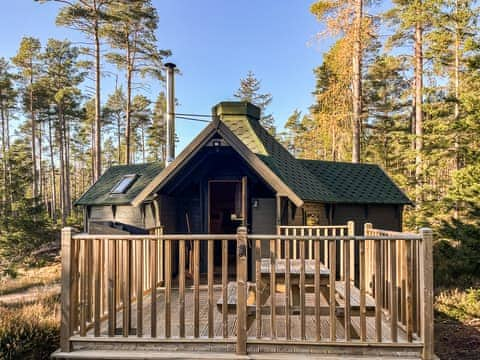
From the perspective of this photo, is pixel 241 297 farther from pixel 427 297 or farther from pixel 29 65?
pixel 29 65

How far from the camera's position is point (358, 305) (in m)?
3.60

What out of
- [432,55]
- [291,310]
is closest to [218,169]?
[291,310]

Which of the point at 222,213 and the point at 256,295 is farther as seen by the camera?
the point at 222,213

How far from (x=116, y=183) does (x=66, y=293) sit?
25.8ft

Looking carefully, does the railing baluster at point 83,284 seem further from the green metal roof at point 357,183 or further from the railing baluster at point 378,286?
the green metal roof at point 357,183

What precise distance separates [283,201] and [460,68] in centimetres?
1001

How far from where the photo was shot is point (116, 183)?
10977 millimetres

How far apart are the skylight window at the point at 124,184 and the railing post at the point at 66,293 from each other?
6.79 m

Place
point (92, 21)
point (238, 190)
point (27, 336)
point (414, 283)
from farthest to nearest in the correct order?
point (92, 21) → point (238, 190) → point (27, 336) → point (414, 283)

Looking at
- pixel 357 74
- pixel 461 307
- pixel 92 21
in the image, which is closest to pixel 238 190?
pixel 461 307

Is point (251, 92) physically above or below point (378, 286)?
above

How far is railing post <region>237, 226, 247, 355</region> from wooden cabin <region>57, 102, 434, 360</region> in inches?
0.4

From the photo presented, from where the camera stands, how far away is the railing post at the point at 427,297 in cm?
328

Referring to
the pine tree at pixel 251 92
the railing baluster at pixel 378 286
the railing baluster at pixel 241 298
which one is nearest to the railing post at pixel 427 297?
the railing baluster at pixel 378 286
